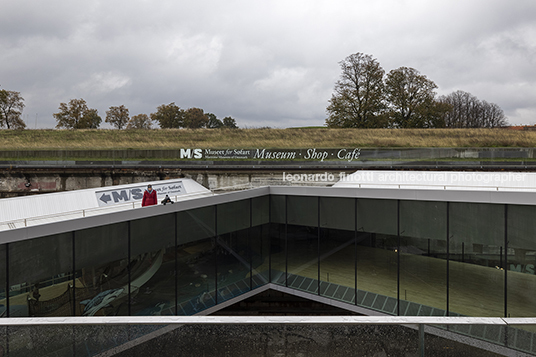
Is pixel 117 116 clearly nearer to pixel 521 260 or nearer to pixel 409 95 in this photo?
pixel 409 95

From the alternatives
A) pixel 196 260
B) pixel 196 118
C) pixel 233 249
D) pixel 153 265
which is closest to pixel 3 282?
pixel 153 265

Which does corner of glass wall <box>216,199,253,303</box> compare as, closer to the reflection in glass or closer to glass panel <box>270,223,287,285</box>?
the reflection in glass

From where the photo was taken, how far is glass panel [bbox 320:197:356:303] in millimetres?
13266

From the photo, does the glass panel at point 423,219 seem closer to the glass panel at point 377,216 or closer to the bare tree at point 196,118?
the glass panel at point 377,216

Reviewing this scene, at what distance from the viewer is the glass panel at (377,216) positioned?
12.5 metres

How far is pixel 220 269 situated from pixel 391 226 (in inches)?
256

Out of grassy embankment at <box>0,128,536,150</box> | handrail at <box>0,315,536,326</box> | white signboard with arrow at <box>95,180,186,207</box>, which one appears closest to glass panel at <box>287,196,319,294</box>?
white signboard with arrow at <box>95,180,186,207</box>

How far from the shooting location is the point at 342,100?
57.1m

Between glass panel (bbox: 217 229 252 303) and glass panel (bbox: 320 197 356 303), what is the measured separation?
3.02 metres

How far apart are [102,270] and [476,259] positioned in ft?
38.0

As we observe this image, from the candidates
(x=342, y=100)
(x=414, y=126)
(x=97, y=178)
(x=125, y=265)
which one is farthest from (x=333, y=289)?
(x=414, y=126)

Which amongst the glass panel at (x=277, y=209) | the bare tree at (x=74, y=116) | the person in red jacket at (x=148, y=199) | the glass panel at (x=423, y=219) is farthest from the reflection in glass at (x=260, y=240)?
the bare tree at (x=74, y=116)

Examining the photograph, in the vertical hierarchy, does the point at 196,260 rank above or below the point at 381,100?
below

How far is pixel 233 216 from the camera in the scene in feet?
44.5
